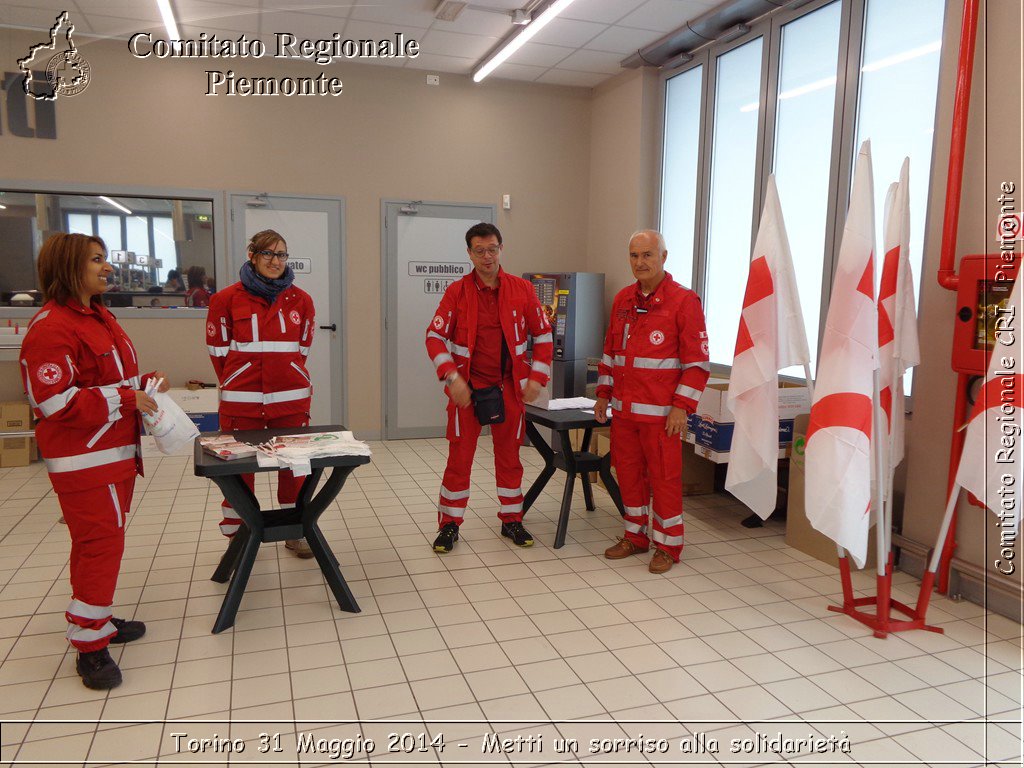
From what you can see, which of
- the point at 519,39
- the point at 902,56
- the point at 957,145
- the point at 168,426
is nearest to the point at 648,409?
the point at 957,145

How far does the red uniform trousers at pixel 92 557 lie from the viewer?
Answer: 2.58 m

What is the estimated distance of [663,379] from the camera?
3.74m

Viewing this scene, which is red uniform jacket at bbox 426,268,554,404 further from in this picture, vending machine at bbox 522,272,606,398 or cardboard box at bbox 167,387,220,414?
cardboard box at bbox 167,387,220,414

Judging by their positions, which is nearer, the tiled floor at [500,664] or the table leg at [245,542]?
the tiled floor at [500,664]

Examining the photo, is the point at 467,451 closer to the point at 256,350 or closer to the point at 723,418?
the point at 256,350

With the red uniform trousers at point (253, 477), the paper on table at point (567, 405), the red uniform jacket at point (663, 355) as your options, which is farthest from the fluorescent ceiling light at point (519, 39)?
the red uniform trousers at point (253, 477)

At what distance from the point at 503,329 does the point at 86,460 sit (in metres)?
2.09

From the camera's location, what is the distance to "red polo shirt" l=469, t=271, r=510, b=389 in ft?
12.9

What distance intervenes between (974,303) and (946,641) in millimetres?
1464

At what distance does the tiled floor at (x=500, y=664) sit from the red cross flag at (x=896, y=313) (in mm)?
870

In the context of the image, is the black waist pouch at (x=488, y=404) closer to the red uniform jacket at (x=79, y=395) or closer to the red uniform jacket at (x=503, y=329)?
the red uniform jacket at (x=503, y=329)

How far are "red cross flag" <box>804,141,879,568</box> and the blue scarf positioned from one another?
2487mm

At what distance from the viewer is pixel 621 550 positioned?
398cm

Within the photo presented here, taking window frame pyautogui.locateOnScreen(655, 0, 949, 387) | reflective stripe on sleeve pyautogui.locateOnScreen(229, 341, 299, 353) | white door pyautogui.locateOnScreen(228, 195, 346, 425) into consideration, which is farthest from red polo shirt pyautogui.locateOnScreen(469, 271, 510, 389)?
white door pyautogui.locateOnScreen(228, 195, 346, 425)
